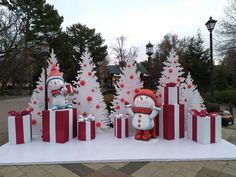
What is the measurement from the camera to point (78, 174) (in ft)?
8.87

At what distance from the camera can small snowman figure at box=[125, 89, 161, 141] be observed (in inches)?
157

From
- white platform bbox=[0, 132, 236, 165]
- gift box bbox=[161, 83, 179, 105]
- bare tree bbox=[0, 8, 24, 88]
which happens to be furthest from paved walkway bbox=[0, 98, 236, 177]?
bare tree bbox=[0, 8, 24, 88]

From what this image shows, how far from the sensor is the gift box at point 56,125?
13.3 ft

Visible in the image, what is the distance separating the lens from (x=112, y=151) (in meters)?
3.50

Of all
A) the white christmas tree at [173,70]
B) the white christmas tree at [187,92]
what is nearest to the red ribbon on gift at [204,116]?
the white christmas tree at [187,92]

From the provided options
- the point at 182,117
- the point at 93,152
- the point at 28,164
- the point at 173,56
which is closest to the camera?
the point at 28,164

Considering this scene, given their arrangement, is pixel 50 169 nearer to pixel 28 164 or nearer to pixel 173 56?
pixel 28 164

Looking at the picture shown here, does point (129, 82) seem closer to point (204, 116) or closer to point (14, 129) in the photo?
point (204, 116)

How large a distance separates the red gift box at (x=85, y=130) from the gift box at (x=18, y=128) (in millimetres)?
1199

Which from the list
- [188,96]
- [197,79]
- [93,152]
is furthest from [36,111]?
[197,79]

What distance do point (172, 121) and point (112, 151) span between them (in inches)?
62.6

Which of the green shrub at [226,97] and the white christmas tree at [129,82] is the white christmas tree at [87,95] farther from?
the green shrub at [226,97]

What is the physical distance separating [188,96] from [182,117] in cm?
102

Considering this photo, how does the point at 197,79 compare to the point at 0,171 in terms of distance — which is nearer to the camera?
the point at 0,171
